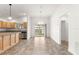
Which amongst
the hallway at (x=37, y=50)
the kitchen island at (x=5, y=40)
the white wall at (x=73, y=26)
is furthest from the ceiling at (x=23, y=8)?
the hallway at (x=37, y=50)

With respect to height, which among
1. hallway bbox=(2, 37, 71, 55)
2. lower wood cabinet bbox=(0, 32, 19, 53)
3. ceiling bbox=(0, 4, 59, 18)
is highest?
ceiling bbox=(0, 4, 59, 18)

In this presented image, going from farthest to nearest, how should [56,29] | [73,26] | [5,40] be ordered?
[56,29]
[5,40]
[73,26]

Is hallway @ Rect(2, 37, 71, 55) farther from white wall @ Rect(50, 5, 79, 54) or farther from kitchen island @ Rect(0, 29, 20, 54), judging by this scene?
white wall @ Rect(50, 5, 79, 54)

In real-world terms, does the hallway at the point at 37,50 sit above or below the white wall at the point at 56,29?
below

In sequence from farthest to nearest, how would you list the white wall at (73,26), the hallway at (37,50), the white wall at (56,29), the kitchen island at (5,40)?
the white wall at (56,29) → the kitchen island at (5,40) → the hallway at (37,50) → the white wall at (73,26)

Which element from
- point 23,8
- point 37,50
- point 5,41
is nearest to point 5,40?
point 5,41

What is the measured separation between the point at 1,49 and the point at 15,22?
5.39 ft

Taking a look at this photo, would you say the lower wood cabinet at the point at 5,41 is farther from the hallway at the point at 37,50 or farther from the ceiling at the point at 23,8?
the ceiling at the point at 23,8

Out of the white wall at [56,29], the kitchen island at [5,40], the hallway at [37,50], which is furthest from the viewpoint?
the white wall at [56,29]

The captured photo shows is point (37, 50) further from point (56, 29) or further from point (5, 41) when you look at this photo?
point (56, 29)

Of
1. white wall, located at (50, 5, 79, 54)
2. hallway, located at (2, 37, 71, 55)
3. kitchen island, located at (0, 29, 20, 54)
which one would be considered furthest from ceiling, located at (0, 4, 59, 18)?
hallway, located at (2, 37, 71, 55)

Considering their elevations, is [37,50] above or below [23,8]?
below
